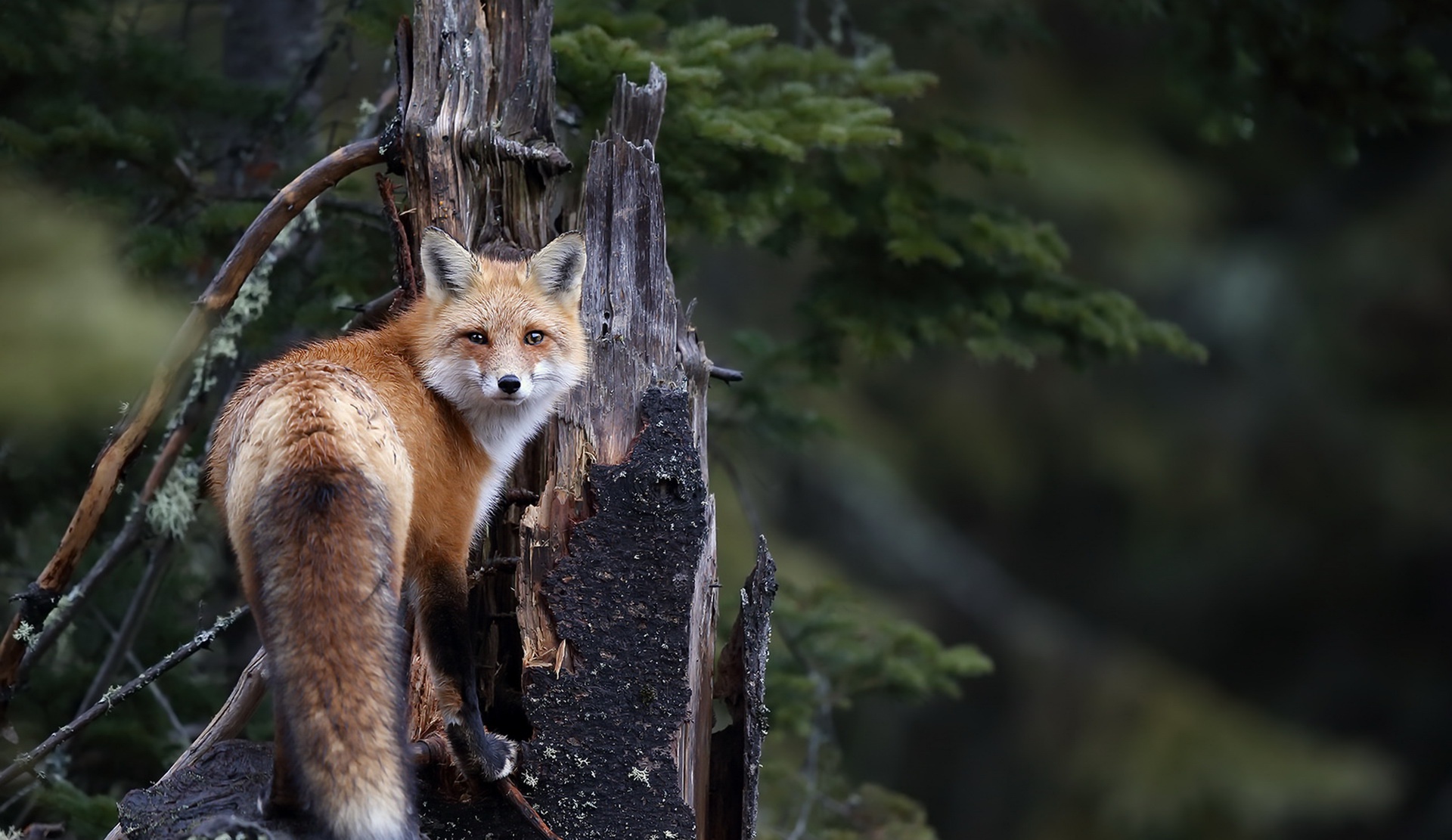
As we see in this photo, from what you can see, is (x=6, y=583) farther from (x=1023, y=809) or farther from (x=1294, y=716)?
(x=1294, y=716)

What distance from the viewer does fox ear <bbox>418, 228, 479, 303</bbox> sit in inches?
145

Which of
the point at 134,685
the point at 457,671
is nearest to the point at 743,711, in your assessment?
the point at 457,671

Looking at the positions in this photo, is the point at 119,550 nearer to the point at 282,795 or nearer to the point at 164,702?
the point at 164,702

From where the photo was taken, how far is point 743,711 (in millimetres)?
3729

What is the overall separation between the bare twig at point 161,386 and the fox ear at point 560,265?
2.17ft

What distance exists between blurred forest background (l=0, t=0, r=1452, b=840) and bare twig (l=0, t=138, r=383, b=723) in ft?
2.08

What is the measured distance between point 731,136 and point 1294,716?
39.1 ft

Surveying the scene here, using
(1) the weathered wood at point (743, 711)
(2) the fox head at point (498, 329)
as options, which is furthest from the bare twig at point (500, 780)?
(2) the fox head at point (498, 329)

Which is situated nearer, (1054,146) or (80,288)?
(80,288)

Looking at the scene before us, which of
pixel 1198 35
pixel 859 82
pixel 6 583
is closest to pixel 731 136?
pixel 859 82

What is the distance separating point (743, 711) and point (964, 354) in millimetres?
4017

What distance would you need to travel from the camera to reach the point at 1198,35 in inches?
234

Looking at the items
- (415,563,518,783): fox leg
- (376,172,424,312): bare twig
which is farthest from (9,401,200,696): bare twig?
(415,563,518,783): fox leg

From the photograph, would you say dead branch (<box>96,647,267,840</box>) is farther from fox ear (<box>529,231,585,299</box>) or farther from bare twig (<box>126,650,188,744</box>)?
fox ear (<box>529,231,585,299</box>)
